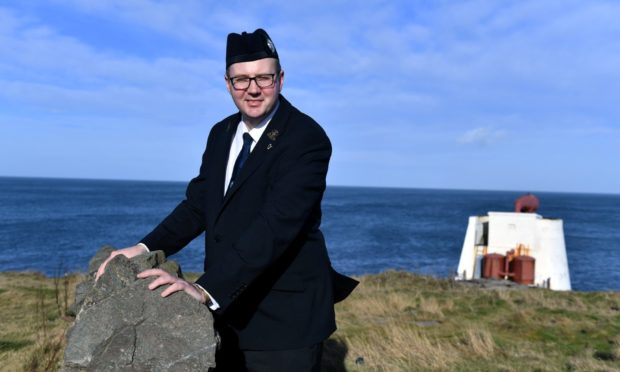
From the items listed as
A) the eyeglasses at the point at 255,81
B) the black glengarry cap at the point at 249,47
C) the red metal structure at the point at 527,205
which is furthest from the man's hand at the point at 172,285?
the red metal structure at the point at 527,205

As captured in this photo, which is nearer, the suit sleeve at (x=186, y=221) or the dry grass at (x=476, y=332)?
the suit sleeve at (x=186, y=221)

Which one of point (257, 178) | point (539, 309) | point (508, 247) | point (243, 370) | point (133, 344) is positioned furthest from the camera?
point (508, 247)

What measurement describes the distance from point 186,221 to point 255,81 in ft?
3.48

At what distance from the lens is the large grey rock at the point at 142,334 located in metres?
2.58


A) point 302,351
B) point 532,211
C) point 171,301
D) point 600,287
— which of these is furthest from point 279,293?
point 600,287

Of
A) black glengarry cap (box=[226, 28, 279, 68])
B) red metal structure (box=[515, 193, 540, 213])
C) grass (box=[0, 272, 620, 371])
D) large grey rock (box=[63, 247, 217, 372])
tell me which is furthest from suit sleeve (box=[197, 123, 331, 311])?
red metal structure (box=[515, 193, 540, 213])

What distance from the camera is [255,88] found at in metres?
2.82

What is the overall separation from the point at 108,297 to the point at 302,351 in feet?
3.36

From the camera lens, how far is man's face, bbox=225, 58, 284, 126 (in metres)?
Answer: 2.80

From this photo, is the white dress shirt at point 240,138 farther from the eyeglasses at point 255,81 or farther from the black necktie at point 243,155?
the eyeglasses at point 255,81

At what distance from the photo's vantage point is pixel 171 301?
8.55 ft

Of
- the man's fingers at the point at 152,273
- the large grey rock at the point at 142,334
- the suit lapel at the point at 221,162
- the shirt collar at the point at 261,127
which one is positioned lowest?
the large grey rock at the point at 142,334

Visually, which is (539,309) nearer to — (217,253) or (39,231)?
(217,253)

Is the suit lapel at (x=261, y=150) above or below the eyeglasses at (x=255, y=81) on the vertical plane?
below
